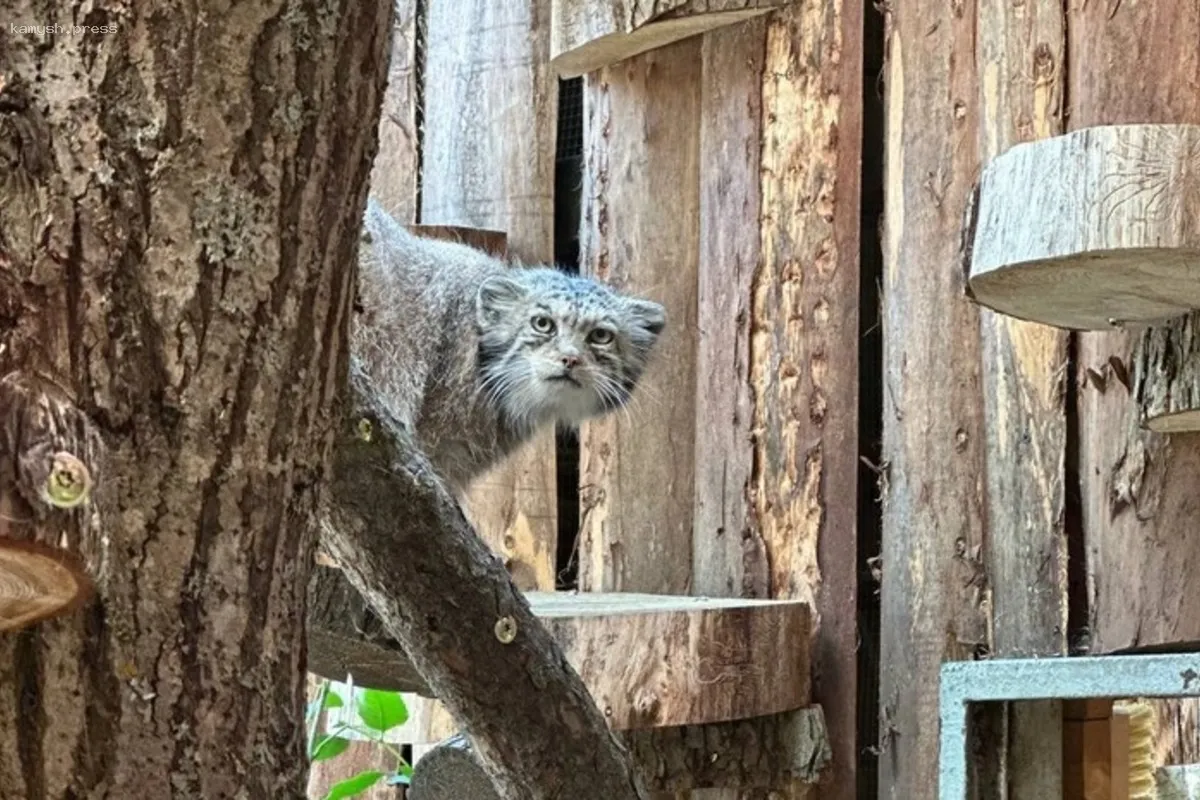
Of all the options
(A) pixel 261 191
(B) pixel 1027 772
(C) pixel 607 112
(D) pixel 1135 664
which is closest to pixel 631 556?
(C) pixel 607 112

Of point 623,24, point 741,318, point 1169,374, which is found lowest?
point 1169,374

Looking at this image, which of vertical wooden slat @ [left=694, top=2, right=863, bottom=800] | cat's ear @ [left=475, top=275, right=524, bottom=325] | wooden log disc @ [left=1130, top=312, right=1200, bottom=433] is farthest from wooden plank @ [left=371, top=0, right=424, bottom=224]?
wooden log disc @ [left=1130, top=312, right=1200, bottom=433]

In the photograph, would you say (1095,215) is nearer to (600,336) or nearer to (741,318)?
(741,318)

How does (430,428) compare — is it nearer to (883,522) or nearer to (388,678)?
(388,678)

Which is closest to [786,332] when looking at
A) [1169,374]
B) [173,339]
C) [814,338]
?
[814,338]

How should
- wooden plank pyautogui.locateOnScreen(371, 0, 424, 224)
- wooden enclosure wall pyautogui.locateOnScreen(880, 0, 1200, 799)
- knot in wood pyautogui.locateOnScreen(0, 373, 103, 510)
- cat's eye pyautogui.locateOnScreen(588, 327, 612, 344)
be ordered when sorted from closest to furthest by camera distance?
knot in wood pyautogui.locateOnScreen(0, 373, 103, 510) < wooden enclosure wall pyautogui.locateOnScreen(880, 0, 1200, 799) < cat's eye pyautogui.locateOnScreen(588, 327, 612, 344) < wooden plank pyautogui.locateOnScreen(371, 0, 424, 224)

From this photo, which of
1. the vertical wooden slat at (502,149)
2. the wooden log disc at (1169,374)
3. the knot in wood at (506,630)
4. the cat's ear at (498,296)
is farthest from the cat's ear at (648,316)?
the knot in wood at (506,630)

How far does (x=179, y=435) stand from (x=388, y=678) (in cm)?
221

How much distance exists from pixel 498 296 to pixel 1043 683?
1.96 meters

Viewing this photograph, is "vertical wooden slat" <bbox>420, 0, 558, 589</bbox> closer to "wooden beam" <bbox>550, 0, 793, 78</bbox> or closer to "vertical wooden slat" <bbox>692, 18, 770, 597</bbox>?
"wooden beam" <bbox>550, 0, 793, 78</bbox>

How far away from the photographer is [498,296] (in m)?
4.05

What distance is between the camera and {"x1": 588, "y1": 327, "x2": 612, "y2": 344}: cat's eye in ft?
13.1

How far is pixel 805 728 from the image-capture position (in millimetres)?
3451

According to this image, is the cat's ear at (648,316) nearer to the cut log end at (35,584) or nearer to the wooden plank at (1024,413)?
the wooden plank at (1024,413)
